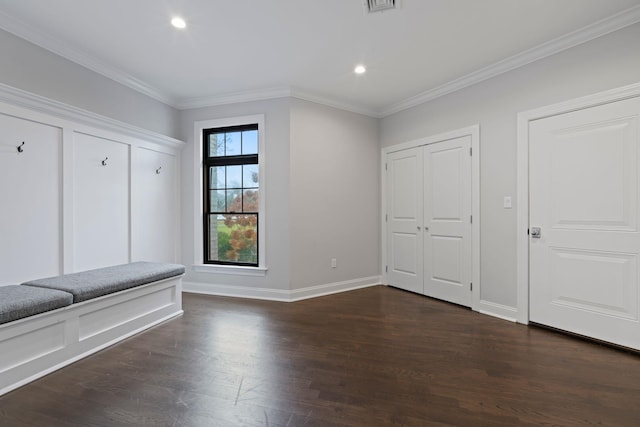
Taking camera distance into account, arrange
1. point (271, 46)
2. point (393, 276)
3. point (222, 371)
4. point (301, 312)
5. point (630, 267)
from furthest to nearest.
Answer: point (393, 276) < point (301, 312) < point (271, 46) < point (630, 267) < point (222, 371)

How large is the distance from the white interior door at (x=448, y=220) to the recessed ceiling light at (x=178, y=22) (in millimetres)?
2979

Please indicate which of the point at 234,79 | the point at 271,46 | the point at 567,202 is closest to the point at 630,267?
the point at 567,202

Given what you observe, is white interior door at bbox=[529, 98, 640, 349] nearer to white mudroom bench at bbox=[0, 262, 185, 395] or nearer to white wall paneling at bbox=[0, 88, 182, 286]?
white mudroom bench at bbox=[0, 262, 185, 395]

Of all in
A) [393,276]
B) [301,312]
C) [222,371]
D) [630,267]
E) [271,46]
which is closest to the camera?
[222,371]

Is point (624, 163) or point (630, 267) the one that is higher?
point (624, 163)

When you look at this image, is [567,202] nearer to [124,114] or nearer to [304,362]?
[304,362]

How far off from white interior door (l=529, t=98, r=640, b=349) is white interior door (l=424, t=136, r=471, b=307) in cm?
69

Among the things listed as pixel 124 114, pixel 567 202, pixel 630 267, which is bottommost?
pixel 630 267

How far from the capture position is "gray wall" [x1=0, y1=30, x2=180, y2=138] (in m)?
2.52

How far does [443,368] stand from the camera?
7.07 ft

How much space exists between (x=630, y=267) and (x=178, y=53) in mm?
4309

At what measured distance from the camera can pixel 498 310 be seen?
10.6ft

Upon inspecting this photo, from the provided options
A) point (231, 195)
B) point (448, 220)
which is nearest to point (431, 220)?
point (448, 220)

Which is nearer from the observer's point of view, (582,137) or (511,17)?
(511,17)
